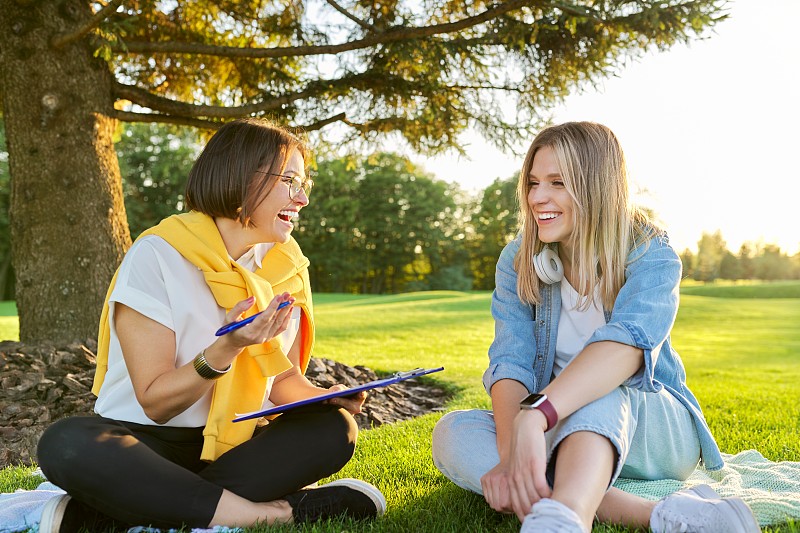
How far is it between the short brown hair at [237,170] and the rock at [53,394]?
1.98 m

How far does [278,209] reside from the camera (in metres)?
2.32

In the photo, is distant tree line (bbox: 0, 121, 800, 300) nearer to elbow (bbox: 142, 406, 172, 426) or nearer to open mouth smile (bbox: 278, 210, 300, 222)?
open mouth smile (bbox: 278, 210, 300, 222)

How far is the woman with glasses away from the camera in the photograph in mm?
1966

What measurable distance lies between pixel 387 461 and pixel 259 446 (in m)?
1.12

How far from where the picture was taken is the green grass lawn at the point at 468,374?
2.43 metres

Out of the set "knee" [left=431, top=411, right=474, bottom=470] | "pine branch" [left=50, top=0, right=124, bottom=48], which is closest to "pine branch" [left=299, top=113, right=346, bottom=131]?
"pine branch" [left=50, top=0, right=124, bottom=48]

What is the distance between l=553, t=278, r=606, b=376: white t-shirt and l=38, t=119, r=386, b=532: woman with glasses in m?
0.74

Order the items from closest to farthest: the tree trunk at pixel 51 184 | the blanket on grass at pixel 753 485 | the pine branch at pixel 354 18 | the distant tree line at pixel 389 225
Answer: the blanket on grass at pixel 753 485, the tree trunk at pixel 51 184, the pine branch at pixel 354 18, the distant tree line at pixel 389 225

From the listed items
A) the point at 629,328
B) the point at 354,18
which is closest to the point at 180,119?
the point at 354,18

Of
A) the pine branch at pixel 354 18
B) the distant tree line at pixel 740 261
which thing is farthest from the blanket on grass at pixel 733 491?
the distant tree line at pixel 740 261

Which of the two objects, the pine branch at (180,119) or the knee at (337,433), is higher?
the pine branch at (180,119)

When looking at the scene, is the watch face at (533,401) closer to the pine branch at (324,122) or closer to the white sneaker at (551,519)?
the white sneaker at (551,519)

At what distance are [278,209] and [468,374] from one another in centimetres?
520

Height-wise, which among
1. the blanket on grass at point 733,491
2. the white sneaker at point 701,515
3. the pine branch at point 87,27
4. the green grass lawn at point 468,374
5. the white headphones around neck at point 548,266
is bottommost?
the green grass lawn at point 468,374
